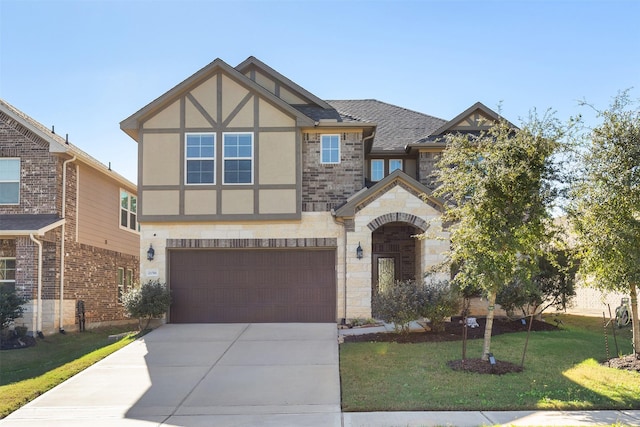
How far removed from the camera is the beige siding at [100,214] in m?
19.9

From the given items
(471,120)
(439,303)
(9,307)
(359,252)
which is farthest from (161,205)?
(471,120)

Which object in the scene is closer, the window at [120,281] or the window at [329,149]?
the window at [329,149]

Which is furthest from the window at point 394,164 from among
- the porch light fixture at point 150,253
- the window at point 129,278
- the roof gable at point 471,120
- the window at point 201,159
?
the window at point 129,278

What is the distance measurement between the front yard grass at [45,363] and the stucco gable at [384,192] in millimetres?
6454

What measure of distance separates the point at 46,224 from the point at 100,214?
387cm

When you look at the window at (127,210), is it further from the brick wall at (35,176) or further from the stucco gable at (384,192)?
the stucco gable at (384,192)

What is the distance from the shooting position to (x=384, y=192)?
16.9 metres

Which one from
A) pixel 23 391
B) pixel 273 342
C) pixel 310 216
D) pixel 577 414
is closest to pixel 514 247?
pixel 577 414

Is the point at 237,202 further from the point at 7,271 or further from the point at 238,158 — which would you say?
the point at 7,271

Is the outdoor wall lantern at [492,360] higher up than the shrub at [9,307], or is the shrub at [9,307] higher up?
the shrub at [9,307]

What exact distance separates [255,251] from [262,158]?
266 centimetres

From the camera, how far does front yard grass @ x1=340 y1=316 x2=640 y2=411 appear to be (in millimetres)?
9211

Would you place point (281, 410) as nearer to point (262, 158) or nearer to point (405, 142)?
point (262, 158)

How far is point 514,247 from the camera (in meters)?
10.9
